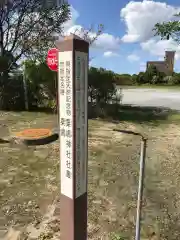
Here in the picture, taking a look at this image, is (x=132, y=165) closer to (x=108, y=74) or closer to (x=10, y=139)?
(x=10, y=139)

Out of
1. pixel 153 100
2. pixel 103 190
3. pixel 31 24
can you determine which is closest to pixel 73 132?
pixel 103 190

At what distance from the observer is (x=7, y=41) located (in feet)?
34.2

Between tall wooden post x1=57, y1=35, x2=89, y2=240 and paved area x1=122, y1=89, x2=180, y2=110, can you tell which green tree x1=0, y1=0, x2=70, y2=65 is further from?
tall wooden post x1=57, y1=35, x2=89, y2=240

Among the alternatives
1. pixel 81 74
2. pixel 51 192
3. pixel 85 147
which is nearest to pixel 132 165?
pixel 51 192

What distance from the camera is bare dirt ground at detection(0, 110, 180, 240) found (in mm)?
2279

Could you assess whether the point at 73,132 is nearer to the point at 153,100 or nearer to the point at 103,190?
the point at 103,190

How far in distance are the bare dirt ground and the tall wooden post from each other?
607 millimetres

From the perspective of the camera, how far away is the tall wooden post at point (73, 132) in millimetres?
1507

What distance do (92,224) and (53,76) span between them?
7073 millimetres

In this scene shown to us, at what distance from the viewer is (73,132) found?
157cm

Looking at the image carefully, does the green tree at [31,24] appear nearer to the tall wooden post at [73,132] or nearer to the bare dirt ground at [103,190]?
the bare dirt ground at [103,190]

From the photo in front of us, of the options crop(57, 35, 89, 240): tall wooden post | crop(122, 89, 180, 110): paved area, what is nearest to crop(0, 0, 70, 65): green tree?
crop(122, 89, 180, 110): paved area

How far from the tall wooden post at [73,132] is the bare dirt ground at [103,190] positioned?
607 millimetres

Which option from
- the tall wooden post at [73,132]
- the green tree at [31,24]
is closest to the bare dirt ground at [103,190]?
the tall wooden post at [73,132]
